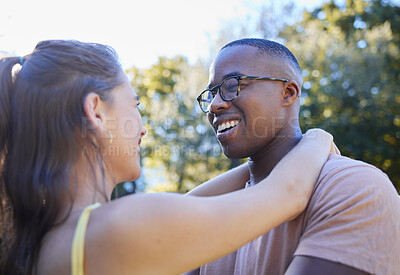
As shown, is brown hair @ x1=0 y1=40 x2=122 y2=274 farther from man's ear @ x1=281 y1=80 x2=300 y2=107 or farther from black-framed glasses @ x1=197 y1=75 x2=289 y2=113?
man's ear @ x1=281 y1=80 x2=300 y2=107

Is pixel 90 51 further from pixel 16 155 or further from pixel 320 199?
pixel 320 199

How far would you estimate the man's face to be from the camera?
2898 millimetres

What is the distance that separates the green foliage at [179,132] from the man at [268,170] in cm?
1843

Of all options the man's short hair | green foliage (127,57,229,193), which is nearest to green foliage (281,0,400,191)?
green foliage (127,57,229,193)

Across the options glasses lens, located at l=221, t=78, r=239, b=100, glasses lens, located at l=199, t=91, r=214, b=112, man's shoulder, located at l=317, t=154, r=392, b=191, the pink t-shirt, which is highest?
glasses lens, located at l=221, t=78, r=239, b=100

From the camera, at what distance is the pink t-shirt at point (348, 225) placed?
6.16 feet

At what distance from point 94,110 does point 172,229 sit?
2.39 feet

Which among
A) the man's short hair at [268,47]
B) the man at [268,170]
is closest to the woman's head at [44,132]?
the man at [268,170]

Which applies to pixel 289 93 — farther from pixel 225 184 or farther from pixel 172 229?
pixel 172 229

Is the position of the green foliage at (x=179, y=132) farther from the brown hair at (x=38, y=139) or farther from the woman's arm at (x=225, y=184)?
the brown hair at (x=38, y=139)

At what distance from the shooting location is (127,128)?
83.2 inches

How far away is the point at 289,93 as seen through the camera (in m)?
3.03

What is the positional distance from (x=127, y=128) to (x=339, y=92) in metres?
18.3

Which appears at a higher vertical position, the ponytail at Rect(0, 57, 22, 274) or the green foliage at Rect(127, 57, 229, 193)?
the ponytail at Rect(0, 57, 22, 274)
